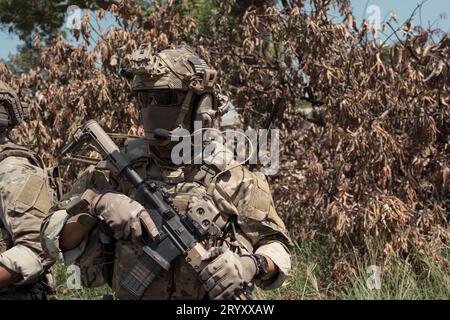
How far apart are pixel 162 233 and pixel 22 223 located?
0.79m

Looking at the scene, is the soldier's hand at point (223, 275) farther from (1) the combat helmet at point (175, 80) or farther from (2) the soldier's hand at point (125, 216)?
(1) the combat helmet at point (175, 80)

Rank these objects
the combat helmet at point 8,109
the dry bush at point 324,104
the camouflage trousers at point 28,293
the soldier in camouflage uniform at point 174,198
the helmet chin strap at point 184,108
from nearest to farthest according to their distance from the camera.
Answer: the soldier in camouflage uniform at point 174,198
the helmet chin strap at point 184,108
the camouflage trousers at point 28,293
the combat helmet at point 8,109
the dry bush at point 324,104

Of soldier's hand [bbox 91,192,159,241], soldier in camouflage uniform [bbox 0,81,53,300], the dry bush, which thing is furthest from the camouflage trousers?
the dry bush

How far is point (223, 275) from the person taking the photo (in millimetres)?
2305

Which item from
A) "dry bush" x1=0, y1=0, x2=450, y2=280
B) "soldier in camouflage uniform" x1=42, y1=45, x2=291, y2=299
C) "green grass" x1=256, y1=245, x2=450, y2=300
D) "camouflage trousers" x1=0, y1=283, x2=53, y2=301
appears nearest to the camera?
"soldier in camouflage uniform" x1=42, y1=45, x2=291, y2=299

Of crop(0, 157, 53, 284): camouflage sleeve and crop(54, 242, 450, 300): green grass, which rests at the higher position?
crop(0, 157, 53, 284): camouflage sleeve

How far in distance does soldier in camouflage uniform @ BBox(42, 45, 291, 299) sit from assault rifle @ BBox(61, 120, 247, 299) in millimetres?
54

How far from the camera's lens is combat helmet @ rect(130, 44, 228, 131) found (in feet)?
8.69

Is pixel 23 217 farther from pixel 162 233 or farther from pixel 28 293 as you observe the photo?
pixel 162 233

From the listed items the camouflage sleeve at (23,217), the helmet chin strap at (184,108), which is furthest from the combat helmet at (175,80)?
the camouflage sleeve at (23,217)

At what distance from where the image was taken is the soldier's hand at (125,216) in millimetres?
2402

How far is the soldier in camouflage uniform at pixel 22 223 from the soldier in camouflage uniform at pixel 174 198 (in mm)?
339

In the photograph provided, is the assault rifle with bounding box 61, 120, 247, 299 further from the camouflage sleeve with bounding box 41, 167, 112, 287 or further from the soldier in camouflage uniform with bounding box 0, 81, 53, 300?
the soldier in camouflage uniform with bounding box 0, 81, 53, 300
